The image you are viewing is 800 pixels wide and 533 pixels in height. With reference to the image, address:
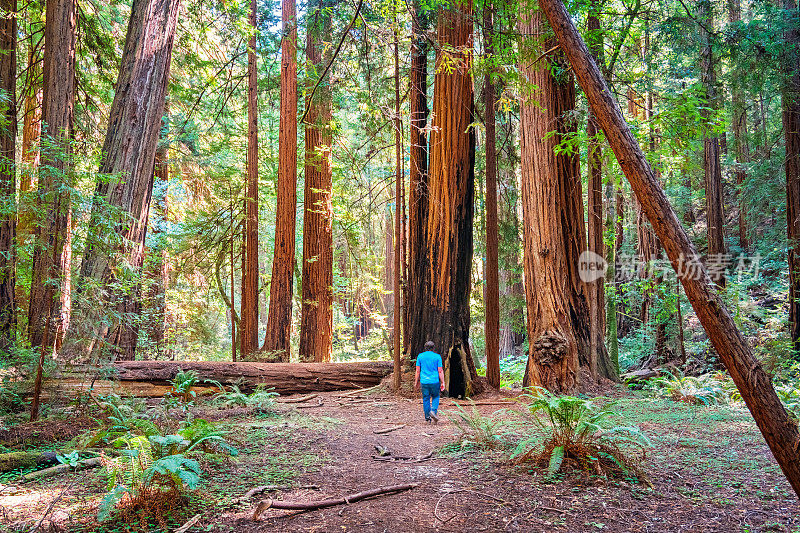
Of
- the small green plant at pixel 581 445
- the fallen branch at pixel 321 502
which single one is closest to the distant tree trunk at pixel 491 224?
the small green plant at pixel 581 445

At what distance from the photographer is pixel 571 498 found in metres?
3.80

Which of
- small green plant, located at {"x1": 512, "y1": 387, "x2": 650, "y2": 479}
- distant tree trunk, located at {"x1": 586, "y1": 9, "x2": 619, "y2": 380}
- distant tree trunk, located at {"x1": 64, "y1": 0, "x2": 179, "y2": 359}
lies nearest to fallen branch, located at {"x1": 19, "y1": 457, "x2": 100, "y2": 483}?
distant tree trunk, located at {"x1": 64, "y1": 0, "x2": 179, "y2": 359}

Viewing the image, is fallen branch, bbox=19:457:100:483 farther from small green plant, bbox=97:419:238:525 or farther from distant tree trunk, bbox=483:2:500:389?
distant tree trunk, bbox=483:2:500:389

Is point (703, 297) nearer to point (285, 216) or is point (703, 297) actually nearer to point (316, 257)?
point (285, 216)

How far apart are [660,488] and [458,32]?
911 cm

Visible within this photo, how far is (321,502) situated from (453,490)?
1.13m

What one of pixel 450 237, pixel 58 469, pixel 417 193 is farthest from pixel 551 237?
pixel 58 469

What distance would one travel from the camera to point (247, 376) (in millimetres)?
9820

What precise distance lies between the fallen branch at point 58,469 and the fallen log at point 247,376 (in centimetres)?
291

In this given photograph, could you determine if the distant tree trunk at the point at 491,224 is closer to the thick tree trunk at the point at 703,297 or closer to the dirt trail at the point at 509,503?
the dirt trail at the point at 509,503

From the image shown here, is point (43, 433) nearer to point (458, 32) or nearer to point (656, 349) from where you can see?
point (458, 32)

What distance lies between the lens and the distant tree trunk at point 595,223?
8672 mm

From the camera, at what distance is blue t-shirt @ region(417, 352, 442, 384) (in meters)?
7.77

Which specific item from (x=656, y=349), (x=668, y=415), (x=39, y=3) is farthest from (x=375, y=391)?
(x=39, y=3)
